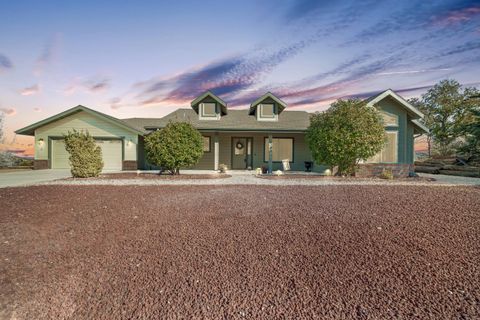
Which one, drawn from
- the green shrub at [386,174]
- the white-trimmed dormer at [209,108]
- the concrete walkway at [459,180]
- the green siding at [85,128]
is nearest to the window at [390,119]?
the green shrub at [386,174]

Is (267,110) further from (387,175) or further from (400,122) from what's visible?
(387,175)

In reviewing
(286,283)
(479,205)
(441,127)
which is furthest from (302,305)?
(441,127)

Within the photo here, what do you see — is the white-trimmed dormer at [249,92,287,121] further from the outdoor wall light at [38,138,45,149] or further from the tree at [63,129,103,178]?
the outdoor wall light at [38,138,45,149]

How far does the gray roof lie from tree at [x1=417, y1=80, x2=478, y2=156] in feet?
69.2

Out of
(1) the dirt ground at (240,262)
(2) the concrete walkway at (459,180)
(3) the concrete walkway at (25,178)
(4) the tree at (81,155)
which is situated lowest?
(1) the dirt ground at (240,262)

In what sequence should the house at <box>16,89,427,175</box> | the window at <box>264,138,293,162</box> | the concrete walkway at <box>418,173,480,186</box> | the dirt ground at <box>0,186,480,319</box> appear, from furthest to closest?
the window at <box>264,138,293,162</box>
the house at <box>16,89,427,175</box>
the concrete walkway at <box>418,173,480,186</box>
the dirt ground at <box>0,186,480,319</box>

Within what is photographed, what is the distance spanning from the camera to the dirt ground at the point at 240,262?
2439mm

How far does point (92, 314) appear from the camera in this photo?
2.36m

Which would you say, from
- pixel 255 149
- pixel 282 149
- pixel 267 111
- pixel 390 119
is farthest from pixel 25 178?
pixel 390 119

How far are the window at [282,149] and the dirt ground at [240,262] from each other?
11488 millimetres

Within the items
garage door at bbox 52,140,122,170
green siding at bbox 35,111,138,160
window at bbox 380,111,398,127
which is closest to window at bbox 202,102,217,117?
green siding at bbox 35,111,138,160

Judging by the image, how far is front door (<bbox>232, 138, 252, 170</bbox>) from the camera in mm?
17375

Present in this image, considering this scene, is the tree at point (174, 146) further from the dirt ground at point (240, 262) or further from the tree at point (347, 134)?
the tree at point (347, 134)

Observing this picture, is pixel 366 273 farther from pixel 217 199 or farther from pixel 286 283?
pixel 217 199
